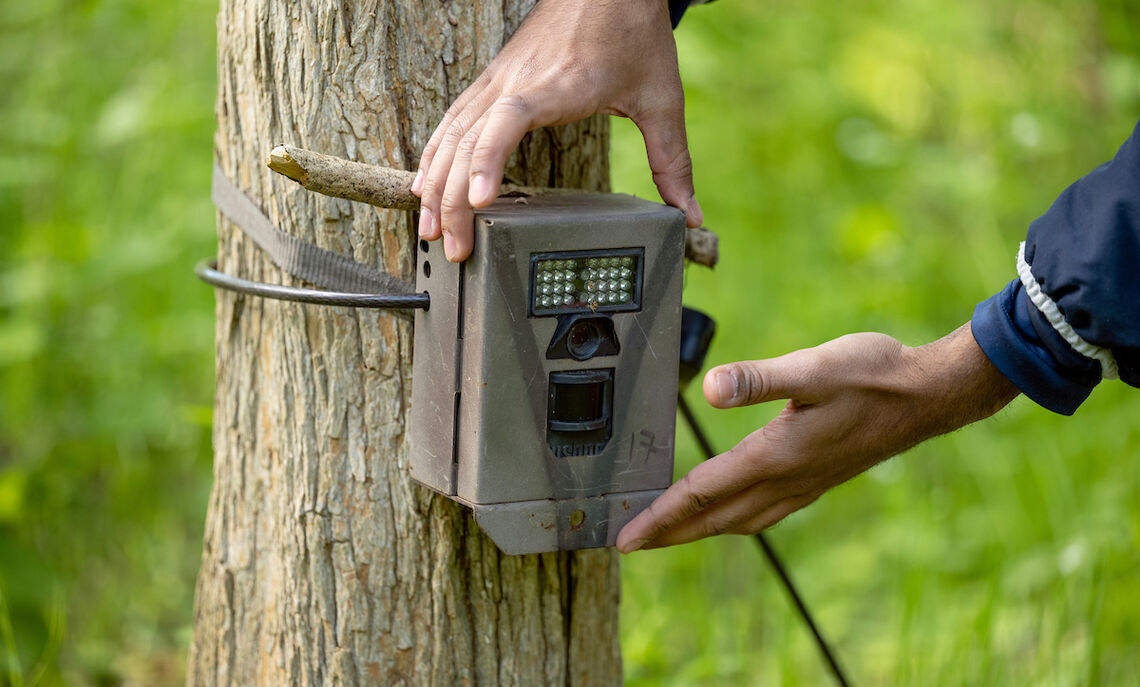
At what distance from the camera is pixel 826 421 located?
1270 millimetres

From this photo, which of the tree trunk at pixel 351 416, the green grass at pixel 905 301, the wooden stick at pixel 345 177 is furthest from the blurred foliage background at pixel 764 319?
the wooden stick at pixel 345 177

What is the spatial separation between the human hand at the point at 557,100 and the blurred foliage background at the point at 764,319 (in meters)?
1.20

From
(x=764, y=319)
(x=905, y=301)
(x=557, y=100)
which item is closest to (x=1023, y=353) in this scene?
(x=557, y=100)

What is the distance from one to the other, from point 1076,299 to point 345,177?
81 centimetres

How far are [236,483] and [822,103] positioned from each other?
352 centimetres

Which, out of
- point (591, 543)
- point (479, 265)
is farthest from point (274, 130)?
point (591, 543)

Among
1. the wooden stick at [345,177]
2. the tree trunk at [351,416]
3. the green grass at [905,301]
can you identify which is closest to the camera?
the wooden stick at [345,177]

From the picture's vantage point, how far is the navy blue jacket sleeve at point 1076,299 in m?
1.14

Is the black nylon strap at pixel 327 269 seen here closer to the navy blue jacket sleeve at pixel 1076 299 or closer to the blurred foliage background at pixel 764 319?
the navy blue jacket sleeve at pixel 1076 299

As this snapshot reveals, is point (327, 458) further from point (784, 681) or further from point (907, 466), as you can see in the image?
point (907, 466)

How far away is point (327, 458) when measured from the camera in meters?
1.42

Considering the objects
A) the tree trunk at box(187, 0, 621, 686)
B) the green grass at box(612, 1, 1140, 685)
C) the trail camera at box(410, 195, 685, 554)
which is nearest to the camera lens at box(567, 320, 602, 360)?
the trail camera at box(410, 195, 685, 554)

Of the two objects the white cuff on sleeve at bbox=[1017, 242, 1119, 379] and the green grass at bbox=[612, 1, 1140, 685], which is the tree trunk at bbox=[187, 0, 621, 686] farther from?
the green grass at bbox=[612, 1, 1140, 685]

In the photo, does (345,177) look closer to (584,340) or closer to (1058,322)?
(584,340)
